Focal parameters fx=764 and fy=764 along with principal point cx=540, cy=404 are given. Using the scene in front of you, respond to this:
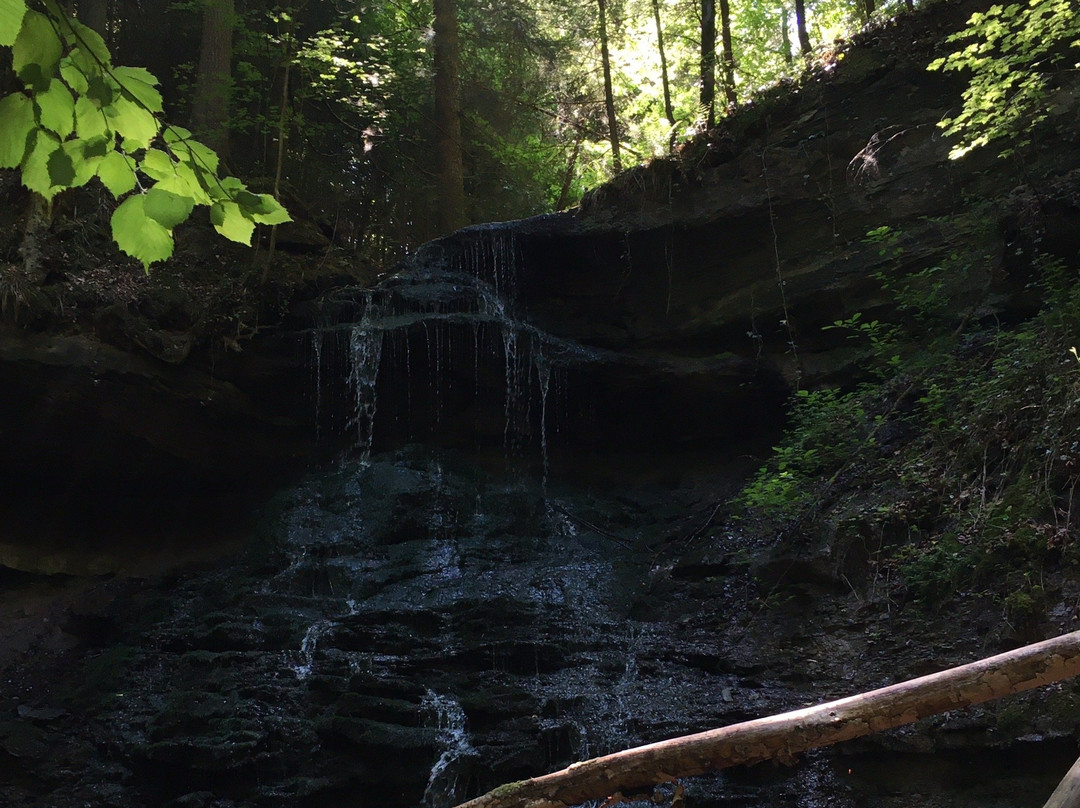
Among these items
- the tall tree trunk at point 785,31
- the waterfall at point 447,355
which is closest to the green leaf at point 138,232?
the waterfall at point 447,355

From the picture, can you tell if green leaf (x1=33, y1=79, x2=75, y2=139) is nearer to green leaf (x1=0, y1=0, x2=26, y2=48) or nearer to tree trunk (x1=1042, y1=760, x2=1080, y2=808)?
green leaf (x1=0, y1=0, x2=26, y2=48)

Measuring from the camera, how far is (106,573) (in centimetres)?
990

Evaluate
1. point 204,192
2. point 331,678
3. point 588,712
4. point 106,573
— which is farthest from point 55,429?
point 204,192

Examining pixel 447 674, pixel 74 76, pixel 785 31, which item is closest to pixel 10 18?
pixel 74 76

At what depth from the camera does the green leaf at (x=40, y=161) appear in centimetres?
195

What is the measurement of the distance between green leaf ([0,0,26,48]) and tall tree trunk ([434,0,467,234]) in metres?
12.5

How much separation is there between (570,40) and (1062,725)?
54.1 feet

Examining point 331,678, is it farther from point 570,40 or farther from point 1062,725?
point 570,40

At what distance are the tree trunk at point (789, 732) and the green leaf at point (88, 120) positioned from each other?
6.37 ft

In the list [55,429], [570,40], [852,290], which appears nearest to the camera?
[55,429]

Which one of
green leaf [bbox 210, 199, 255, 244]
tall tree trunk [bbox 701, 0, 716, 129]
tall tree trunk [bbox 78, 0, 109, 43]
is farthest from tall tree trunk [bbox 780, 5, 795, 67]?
green leaf [bbox 210, 199, 255, 244]

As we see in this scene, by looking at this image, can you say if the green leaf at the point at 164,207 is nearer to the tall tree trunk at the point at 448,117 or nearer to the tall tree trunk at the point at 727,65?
the tall tree trunk at the point at 727,65

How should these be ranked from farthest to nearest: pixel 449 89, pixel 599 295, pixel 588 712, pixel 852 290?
pixel 449 89 → pixel 599 295 → pixel 852 290 → pixel 588 712

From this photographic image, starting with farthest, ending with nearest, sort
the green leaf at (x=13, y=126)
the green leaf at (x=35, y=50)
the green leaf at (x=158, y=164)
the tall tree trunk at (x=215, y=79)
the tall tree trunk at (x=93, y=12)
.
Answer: the tall tree trunk at (x=215, y=79)
the tall tree trunk at (x=93, y=12)
the green leaf at (x=158, y=164)
the green leaf at (x=13, y=126)
the green leaf at (x=35, y=50)
